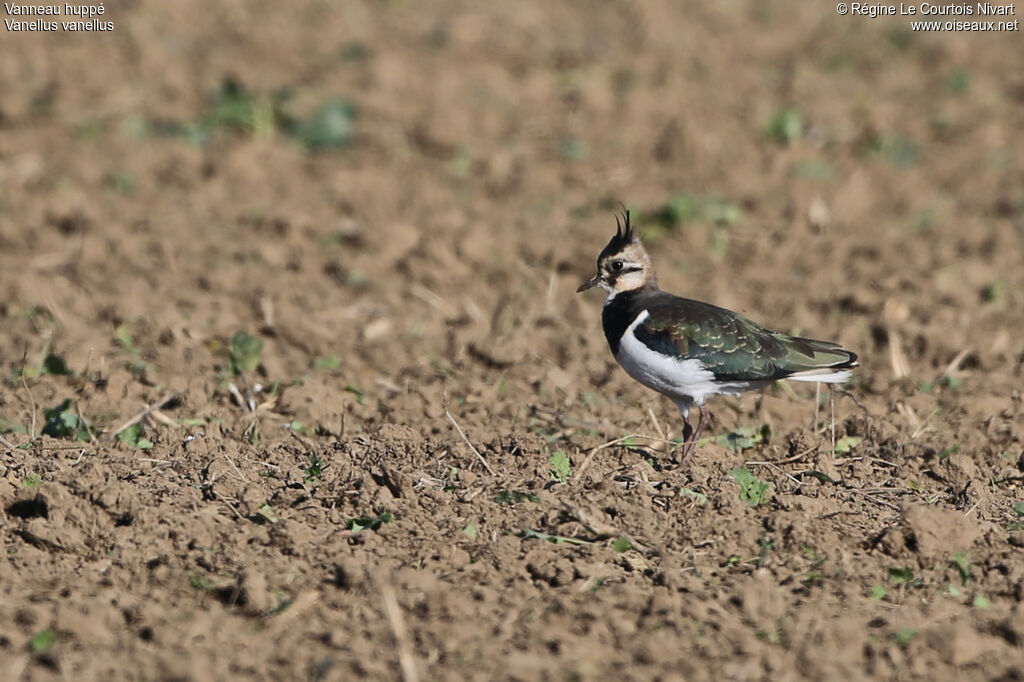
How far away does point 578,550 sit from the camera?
20.3ft

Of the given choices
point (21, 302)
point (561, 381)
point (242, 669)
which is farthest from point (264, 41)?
point (242, 669)

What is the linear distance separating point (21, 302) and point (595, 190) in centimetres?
547

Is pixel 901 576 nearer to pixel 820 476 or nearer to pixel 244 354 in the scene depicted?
pixel 820 476

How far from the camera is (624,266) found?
814 cm

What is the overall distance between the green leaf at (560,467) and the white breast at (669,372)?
73 centimetres

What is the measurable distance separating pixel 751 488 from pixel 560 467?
0.98m

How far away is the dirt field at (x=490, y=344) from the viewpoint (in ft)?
18.5

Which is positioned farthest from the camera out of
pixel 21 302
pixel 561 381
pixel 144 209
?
pixel 144 209

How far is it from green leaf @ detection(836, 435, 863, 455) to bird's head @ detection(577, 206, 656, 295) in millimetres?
1497

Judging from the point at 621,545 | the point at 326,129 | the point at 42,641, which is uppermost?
the point at 326,129

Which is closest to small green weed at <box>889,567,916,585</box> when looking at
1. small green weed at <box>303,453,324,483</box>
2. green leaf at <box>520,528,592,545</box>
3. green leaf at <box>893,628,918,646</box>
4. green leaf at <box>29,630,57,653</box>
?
green leaf at <box>893,628,918,646</box>

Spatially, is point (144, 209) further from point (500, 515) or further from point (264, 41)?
point (500, 515)

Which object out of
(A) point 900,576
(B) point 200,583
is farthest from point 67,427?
(A) point 900,576

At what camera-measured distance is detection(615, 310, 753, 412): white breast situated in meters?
7.41
